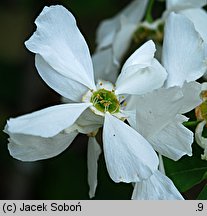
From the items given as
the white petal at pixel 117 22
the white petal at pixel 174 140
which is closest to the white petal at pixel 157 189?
the white petal at pixel 174 140

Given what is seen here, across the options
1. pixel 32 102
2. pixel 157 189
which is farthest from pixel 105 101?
pixel 32 102

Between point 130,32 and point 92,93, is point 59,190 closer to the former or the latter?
point 130,32

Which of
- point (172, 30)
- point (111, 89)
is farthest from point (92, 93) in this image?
point (172, 30)

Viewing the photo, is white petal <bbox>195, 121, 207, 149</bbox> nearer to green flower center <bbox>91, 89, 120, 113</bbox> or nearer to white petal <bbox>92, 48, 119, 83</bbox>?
green flower center <bbox>91, 89, 120, 113</bbox>

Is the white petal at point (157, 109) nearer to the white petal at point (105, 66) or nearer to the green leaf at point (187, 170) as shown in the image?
the green leaf at point (187, 170)

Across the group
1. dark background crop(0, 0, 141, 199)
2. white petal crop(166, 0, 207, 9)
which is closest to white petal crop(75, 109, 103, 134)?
white petal crop(166, 0, 207, 9)

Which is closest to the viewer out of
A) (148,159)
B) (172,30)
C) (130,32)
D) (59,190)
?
Result: (148,159)
